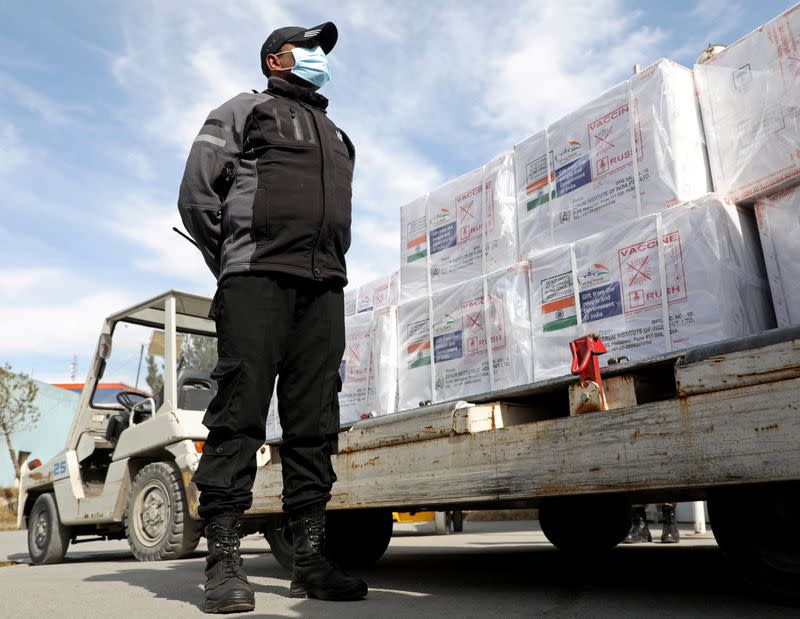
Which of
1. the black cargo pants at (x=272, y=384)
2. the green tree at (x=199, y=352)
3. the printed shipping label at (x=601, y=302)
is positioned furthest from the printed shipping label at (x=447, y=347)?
the green tree at (x=199, y=352)

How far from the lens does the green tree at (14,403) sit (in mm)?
24375

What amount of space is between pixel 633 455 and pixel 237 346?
122 centimetres

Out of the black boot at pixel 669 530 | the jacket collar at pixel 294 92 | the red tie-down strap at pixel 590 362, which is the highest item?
the jacket collar at pixel 294 92

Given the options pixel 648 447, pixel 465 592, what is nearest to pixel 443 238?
pixel 465 592

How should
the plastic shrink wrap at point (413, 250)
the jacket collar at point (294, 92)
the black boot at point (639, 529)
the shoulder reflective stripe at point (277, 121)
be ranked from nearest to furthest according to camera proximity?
1. the shoulder reflective stripe at point (277, 121)
2. the jacket collar at point (294, 92)
3. the plastic shrink wrap at point (413, 250)
4. the black boot at point (639, 529)

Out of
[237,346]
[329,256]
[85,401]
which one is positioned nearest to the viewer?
[237,346]

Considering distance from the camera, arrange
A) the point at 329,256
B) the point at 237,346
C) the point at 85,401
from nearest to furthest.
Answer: the point at 237,346, the point at 329,256, the point at 85,401

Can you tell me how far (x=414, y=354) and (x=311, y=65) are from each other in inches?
80.0

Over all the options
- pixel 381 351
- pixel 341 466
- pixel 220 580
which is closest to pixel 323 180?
pixel 341 466

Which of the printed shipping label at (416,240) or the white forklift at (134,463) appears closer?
the printed shipping label at (416,240)

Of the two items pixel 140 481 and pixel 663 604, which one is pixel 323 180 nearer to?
pixel 663 604

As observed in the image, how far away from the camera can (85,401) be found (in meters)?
6.25

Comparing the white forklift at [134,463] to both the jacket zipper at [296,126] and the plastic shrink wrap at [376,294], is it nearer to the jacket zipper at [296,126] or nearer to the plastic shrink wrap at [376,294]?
the plastic shrink wrap at [376,294]

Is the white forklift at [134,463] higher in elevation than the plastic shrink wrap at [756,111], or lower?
lower
